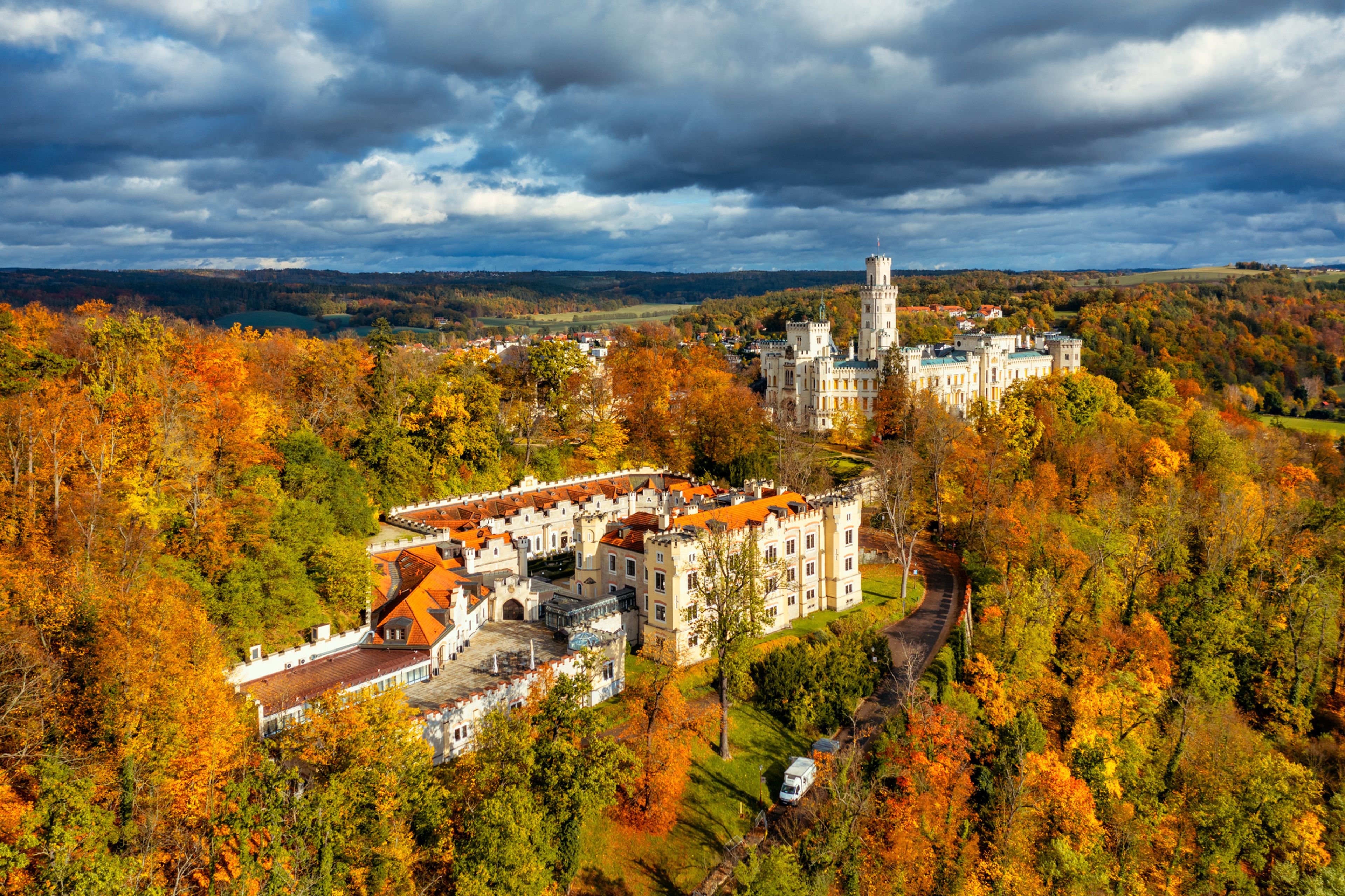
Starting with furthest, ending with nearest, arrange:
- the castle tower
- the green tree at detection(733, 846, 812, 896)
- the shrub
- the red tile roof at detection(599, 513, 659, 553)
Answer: the castle tower → the red tile roof at detection(599, 513, 659, 553) → the shrub → the green tree at detection(733, 846, 812, 896)

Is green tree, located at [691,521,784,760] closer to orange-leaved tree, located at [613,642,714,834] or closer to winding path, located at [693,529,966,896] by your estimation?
orange-leaved tree, located at [613,642,714,834]

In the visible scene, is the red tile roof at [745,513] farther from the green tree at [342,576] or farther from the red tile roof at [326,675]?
the green tree at [342,576]

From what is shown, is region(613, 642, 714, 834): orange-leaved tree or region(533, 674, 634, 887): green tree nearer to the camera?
region(533, 674, 634, 887): green tree

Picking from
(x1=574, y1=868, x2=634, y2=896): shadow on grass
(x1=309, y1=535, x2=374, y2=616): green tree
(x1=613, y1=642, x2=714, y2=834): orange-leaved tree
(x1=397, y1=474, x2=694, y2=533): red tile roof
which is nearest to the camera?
(x1=574, y1=868, x2=634, y2=896): shadow on grass

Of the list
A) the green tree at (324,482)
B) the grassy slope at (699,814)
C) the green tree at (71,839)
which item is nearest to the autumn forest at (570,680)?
the green tree at (71,839)

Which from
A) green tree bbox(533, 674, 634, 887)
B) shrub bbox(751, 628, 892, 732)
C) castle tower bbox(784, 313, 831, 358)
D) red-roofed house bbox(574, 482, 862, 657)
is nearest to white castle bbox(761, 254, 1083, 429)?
castle tower bbox(784, 313, 831, 358)

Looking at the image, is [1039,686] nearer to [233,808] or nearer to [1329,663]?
[1329,663]
